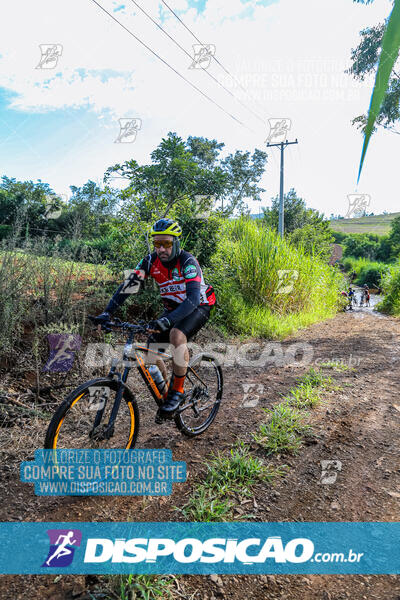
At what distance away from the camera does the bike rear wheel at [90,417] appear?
274 cm

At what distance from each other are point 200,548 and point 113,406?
1.21m

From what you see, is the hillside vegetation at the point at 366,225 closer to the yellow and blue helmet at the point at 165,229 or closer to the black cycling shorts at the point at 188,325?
the black cycling shorts at the point at 188,325

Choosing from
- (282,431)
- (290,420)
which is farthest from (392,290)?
(282,431)

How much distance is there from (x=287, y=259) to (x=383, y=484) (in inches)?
309

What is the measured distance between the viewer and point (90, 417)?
3.04m

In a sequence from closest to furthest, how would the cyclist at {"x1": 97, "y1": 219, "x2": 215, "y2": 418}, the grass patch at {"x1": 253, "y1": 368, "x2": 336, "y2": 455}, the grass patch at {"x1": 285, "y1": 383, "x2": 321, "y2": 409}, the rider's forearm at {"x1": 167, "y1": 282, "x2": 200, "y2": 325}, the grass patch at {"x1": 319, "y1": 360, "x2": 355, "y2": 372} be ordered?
the rider's forearm at {"x1": 167, "y1": 282, "x2": 200, "y2": 325}
the cyclist at {"x1": 97, "y1": 219, "x2": 215, "y2": 418}
the grass patch at {"x1": 253, "y1": 368, "x2": 336, "y2": 455}
the grass patch at {"x1": 285, "y1": 383, "x2": 321, "y2": 409}
the grass patch at {"x1": 319, "y1": 360, "x2": 355, "y2": 372}

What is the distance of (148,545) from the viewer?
94.7 inches

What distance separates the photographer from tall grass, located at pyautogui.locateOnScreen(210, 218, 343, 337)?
28.0 feet

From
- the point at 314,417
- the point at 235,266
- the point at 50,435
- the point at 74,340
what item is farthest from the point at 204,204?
the point at 50,435

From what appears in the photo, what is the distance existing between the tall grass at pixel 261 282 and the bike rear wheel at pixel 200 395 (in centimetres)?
404

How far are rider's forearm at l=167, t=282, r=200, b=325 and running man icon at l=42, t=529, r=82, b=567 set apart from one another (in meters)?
1.68

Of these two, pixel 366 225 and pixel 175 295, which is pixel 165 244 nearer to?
pixel 175 295

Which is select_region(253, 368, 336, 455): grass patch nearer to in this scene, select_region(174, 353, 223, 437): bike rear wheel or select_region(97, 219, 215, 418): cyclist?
select_region(174, 353, 223, 437): bike rear wheel

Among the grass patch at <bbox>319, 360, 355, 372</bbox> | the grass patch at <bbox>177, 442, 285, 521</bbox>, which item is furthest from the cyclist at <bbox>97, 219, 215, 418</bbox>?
the grass patch at <bbox>319, 360, 355, 372</bbox>
